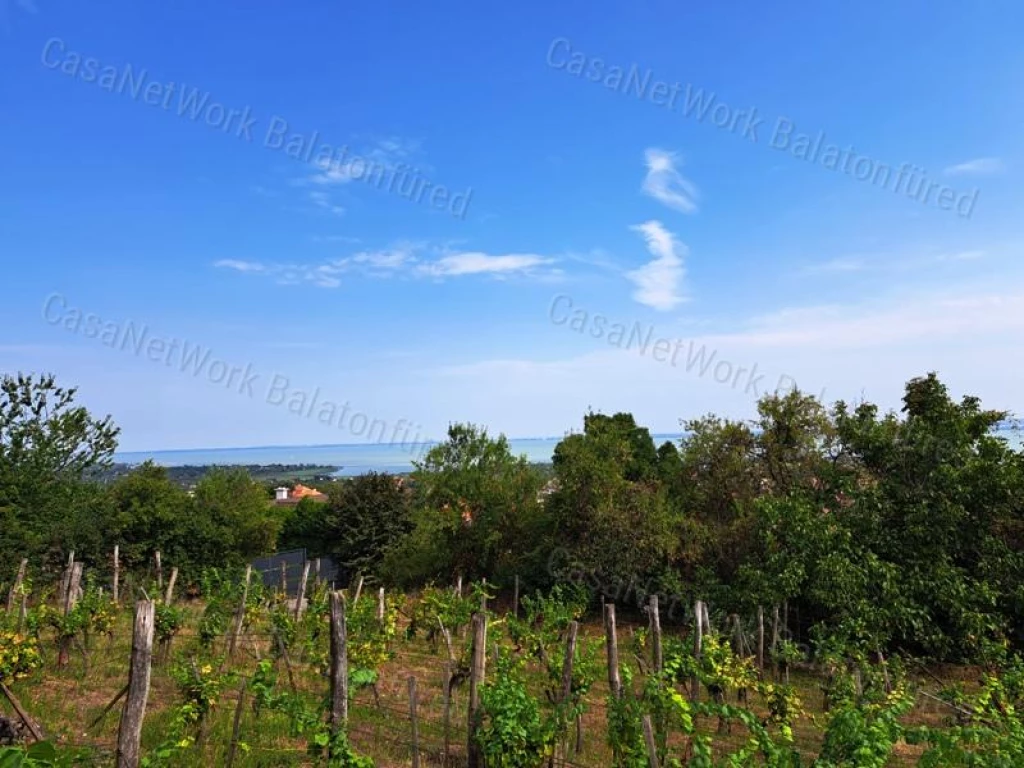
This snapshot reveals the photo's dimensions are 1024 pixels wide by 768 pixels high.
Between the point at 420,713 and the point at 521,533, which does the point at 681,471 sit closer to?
the point at 521,533

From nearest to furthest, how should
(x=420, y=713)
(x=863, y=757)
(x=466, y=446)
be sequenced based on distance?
(x=863, y=757) → (x=420, y=713) → (x=466, y=446)

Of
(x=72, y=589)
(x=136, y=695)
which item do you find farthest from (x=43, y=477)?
(x=136, y=695)

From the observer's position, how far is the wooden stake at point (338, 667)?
14.8 ft

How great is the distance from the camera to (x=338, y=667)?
4.62 metres

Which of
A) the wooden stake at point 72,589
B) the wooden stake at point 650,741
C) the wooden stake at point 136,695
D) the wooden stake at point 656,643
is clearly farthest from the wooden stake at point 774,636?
the wooden stake at point 72,589

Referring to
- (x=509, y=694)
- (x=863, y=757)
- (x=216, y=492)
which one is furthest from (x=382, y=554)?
(x=863, y=757)

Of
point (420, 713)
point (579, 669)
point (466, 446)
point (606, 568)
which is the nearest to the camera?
point (579, 669)

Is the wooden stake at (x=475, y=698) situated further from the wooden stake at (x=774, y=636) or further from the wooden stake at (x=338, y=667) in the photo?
the wooden stake at (x=774, y=636)

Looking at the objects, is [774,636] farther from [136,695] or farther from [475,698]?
[136,695]

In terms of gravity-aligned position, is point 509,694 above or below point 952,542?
below

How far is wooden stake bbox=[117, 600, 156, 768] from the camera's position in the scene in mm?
4113

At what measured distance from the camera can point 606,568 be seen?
1459cm

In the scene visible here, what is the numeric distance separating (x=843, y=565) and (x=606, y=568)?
216 inches

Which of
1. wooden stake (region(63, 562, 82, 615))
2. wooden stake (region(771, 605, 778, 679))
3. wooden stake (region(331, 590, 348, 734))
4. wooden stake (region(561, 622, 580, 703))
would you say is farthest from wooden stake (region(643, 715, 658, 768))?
wooden stake (region(63, 562, 82, 615))
